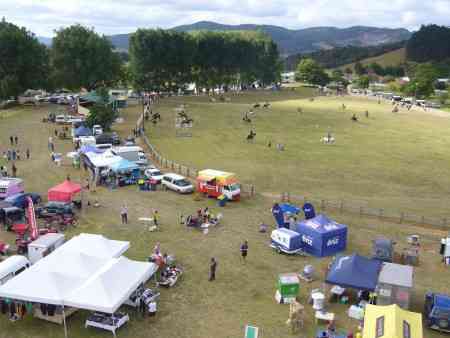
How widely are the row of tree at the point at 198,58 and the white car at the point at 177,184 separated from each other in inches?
2553

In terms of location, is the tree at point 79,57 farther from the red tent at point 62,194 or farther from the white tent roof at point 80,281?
the white tent roof at point 80,281

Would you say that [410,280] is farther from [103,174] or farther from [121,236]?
[103,174]

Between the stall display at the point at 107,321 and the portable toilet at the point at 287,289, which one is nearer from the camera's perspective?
the stall display at the point at 107,321

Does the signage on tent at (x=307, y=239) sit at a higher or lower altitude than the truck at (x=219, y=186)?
lower

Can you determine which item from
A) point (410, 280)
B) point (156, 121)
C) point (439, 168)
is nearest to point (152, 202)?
point (410, 280)

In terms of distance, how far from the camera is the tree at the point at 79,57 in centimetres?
7712

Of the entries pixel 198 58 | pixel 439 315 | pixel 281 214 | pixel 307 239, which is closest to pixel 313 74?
pixel 198 58

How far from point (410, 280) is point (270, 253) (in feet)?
22.5

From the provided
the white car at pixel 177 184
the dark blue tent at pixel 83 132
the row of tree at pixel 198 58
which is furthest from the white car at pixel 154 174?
the row of tree at pixel 198 58

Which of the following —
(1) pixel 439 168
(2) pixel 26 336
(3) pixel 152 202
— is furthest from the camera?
(1) pixel 439 168

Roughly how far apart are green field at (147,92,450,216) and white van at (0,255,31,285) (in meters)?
17.3

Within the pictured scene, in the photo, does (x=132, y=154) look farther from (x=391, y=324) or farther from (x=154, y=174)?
(x=391, y=324)

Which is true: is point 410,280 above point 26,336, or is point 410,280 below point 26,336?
above

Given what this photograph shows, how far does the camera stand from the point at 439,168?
39.6 meters
